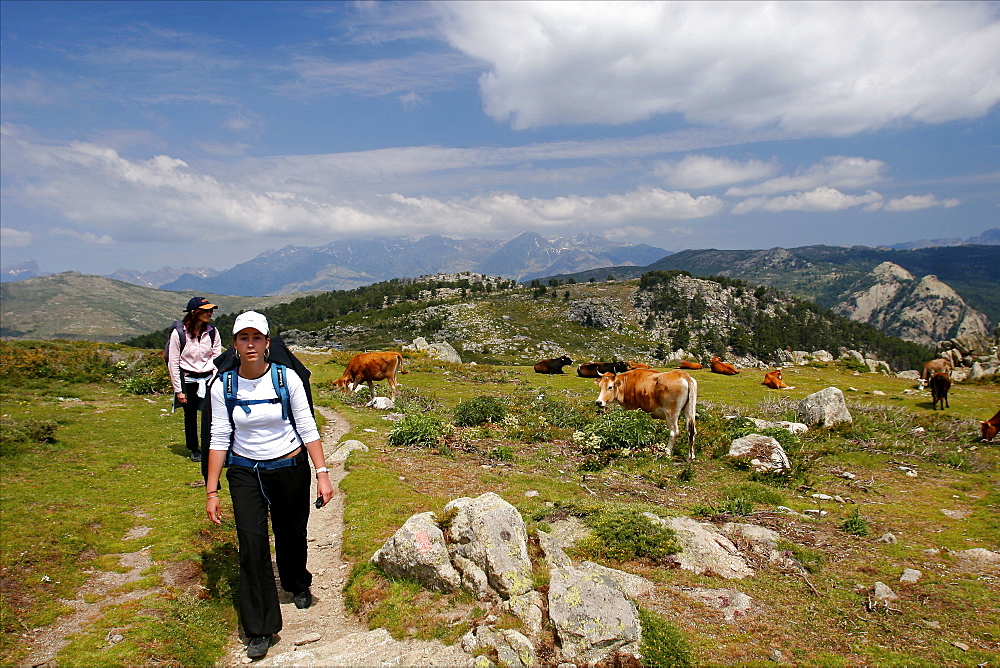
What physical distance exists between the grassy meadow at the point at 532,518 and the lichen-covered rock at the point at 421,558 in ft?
0.70

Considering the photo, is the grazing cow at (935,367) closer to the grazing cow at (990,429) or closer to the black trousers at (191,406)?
the grazing cow at (990,429)

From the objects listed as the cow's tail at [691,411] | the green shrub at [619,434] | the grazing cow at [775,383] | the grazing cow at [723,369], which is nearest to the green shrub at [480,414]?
the green shrub at [619,434]

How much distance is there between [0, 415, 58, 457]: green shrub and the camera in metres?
10.9

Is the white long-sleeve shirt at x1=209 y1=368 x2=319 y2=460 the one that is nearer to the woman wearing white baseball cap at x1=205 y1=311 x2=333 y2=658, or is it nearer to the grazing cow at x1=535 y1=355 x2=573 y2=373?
the woman wearing white baseball cap at x1=205 y1=311 x2=333 y2=658

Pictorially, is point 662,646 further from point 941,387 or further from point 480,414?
point 941,387

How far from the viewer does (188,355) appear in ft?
35.1

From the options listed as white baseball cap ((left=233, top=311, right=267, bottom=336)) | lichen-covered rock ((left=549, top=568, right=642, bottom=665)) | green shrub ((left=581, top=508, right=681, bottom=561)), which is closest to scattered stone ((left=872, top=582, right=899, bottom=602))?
green shrub ((left=581, top=508, right=681, bottom=561))

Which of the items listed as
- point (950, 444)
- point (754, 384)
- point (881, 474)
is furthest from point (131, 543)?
point (754, 384)

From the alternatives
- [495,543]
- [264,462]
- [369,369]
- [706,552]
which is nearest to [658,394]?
[706,552]

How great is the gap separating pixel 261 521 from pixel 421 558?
206 centimetres

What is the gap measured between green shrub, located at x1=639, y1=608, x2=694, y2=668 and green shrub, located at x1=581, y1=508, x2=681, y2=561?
1.77 metres

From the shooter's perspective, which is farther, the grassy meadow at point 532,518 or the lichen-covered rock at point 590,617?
the grassy meadow at point 532,518

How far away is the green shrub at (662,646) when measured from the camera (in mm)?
5066

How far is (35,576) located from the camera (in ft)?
21.0
